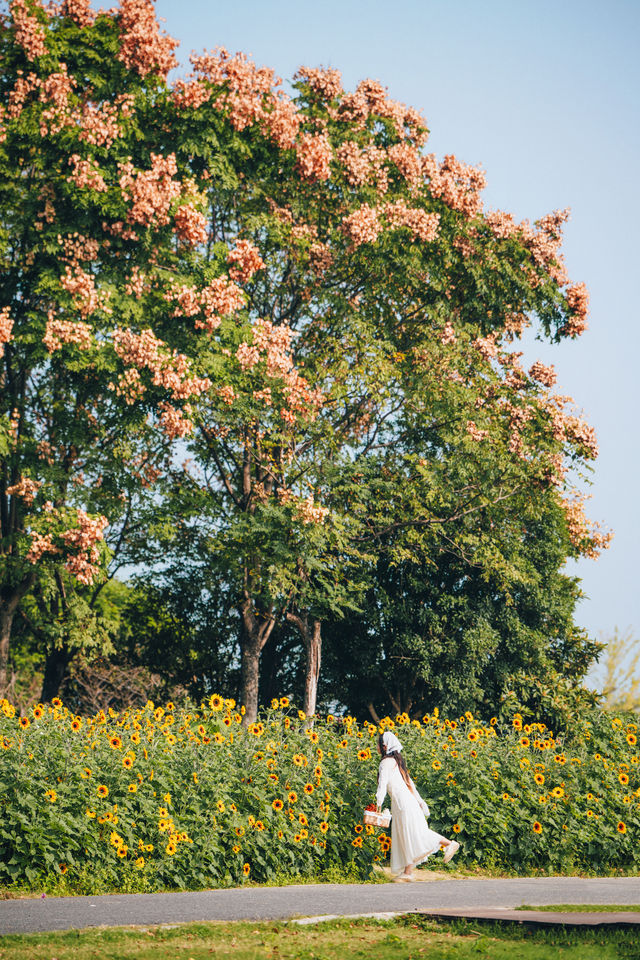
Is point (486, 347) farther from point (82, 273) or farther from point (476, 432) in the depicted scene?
A: point (82, 273)

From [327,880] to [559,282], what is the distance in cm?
1587

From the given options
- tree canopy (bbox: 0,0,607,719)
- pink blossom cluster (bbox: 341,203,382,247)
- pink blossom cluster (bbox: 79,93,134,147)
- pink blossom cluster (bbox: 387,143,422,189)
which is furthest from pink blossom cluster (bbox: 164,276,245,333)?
pink blossom cluster (bbox: 387,143,422,189)

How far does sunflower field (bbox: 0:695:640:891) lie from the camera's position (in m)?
9.17

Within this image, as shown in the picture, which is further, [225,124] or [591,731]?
[225,124]

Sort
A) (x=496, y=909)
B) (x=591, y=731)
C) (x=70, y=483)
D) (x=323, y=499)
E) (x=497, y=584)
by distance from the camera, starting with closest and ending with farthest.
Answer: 1. (x=496, y=909)
2. (x=591, y=731)
3. (x=70, y=483)
4. (x=323, y=499)
5. (x=497, y=584)

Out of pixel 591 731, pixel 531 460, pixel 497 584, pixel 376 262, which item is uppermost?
pixel 376 262

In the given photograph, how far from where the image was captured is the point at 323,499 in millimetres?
19688

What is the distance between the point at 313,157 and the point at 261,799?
13096 millimetres

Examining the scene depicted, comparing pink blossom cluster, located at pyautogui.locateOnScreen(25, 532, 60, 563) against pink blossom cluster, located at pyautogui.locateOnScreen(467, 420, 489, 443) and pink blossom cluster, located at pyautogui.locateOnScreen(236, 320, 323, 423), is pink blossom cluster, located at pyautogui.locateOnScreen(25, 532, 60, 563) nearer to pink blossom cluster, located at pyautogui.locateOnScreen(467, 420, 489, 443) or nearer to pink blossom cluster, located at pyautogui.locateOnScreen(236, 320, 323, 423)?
pink blossom cluster, located at pyautogui.locateOnScreen(236, 320, 323, 423)

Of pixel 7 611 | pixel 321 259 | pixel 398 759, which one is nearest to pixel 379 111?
pixel 321 259

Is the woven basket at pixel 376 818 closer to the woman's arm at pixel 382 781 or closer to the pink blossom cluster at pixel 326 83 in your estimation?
the woman's arm at pixel 382 781

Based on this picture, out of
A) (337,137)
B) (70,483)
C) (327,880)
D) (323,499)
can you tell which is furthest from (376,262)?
(327,880)

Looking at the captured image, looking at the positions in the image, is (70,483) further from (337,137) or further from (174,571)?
(337,137)

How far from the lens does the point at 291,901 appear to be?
852 centimetres
